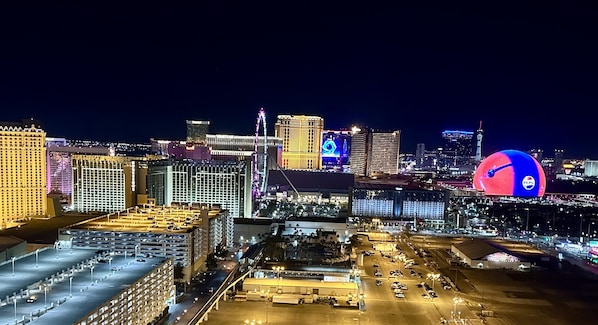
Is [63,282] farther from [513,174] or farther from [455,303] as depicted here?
[513,174]

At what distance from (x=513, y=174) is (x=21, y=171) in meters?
39.8

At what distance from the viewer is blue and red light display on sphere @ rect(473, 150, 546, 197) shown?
4116 cm

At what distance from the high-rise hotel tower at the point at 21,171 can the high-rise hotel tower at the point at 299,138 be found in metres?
35.1

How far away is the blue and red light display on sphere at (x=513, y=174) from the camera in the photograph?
41.2m

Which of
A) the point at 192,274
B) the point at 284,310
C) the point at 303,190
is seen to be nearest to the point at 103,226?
the point at 192,274

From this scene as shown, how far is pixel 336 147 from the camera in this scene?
71875 millimetres

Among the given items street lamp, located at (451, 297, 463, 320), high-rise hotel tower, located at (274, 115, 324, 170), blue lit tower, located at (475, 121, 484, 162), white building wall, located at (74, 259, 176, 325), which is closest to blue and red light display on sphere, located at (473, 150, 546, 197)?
street lamp, located at (451, 297, 463, 320)

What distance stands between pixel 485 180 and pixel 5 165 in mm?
39702

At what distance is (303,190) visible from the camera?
50.4 meters

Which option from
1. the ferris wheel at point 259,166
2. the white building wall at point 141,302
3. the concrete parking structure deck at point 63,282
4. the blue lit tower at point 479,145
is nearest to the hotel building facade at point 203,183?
the ferris wheel at point 259,166

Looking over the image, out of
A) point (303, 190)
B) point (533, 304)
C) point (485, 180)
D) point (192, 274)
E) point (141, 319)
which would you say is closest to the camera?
point (141, 319)

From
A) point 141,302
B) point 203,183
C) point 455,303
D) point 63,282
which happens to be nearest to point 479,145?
point 203,183

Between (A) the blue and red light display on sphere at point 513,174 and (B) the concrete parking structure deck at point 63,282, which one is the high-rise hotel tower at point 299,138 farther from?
(B) the concrete parking structure deck at point 63,282

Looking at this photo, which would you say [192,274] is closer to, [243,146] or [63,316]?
[63,316]
